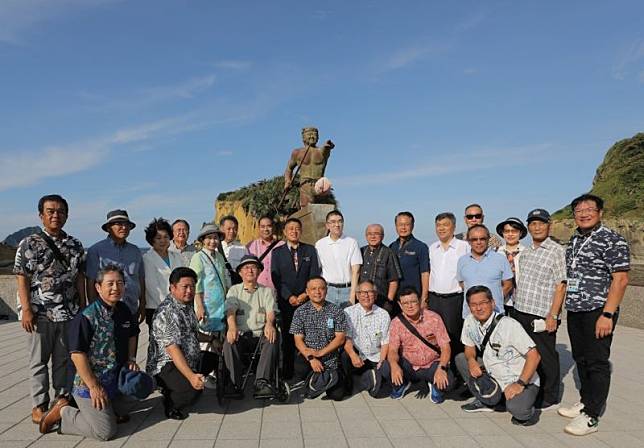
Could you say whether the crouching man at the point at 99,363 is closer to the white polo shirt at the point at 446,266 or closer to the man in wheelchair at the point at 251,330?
the man in wheelchair at the point at 251,330

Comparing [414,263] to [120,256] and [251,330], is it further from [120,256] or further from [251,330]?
[120,256]

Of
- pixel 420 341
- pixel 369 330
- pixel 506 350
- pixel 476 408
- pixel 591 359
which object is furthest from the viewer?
pixel 369 330

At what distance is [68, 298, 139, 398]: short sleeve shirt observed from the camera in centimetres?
334

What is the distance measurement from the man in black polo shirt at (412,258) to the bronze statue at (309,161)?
3.32 m

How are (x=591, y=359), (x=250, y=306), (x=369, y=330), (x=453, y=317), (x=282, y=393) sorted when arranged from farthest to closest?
(x=453, y=317) < (x=369, y=330) < (x=250, y=306) < (x=282, y=393) < (x=591, y=359)

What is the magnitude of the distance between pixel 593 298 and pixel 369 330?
195cm

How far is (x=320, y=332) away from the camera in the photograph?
4367 millimetres

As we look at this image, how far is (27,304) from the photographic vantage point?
11.7 ft

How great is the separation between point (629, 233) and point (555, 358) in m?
31.5

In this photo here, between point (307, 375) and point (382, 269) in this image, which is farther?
point (382, 269)

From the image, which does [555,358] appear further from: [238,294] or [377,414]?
[238,294]

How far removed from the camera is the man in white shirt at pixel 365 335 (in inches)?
175

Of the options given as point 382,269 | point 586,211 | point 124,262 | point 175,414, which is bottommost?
point 175,414

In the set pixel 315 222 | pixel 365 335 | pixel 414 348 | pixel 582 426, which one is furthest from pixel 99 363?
pixel 315 222
